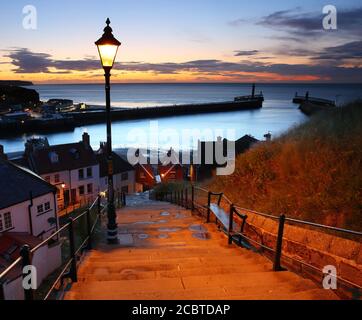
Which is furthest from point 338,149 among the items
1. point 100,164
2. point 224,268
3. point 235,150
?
point 100,164

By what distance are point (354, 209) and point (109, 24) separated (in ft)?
21.2

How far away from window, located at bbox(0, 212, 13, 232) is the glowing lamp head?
56.3ft

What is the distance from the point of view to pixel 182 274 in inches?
207

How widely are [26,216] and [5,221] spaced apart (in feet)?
5.11

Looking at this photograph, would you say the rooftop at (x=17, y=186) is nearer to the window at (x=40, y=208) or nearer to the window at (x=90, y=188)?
the window at (x=40, y=208)

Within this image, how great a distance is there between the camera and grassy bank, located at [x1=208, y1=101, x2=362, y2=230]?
7105mm

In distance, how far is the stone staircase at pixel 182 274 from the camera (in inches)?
164

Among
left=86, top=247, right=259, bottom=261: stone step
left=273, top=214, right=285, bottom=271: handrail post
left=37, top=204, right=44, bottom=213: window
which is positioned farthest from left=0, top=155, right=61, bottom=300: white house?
left=273, top=214, right=285, bottom=271: handrail post

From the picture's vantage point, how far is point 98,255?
260 inches

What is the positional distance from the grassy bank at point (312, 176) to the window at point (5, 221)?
1473 cm

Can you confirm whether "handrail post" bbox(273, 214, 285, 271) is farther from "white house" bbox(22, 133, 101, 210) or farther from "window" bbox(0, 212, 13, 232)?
"white house" bbox(22, 133, 101, 210)

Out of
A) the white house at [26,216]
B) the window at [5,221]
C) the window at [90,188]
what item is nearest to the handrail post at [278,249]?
the white house at [26,216]

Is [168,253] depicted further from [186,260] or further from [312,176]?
[312,176]
